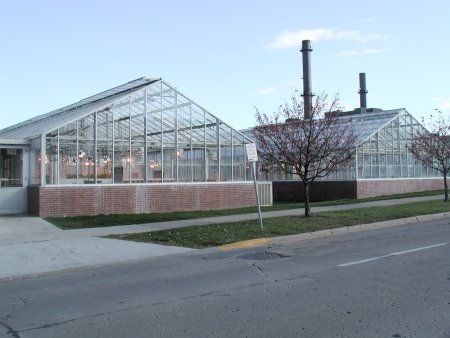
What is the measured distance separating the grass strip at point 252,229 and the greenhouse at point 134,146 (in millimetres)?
6594

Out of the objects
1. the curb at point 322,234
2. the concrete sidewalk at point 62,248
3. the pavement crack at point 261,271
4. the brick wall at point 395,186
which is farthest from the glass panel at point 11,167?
the brick wall at point 395,186

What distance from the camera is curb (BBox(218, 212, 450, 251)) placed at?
12.3 metres

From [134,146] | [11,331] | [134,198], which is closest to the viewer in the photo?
[11,331]

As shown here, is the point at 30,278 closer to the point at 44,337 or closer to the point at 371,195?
the point at 44,337

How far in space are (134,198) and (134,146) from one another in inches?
87.3

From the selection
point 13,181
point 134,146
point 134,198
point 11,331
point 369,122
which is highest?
point 369,122

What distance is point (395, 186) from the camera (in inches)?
1304

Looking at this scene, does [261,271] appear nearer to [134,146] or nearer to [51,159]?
[51,159]

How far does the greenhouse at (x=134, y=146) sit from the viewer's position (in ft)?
63.6

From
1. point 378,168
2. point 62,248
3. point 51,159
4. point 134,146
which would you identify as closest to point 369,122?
point 378,168

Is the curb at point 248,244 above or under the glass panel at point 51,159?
under

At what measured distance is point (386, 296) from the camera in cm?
677

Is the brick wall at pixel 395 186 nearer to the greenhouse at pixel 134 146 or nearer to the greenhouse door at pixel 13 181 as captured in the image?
the greenhouse at pixel 134 146

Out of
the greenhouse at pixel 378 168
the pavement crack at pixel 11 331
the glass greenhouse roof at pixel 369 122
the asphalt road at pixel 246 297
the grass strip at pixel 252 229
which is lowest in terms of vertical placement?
the pavement crack at pixel 11 331
